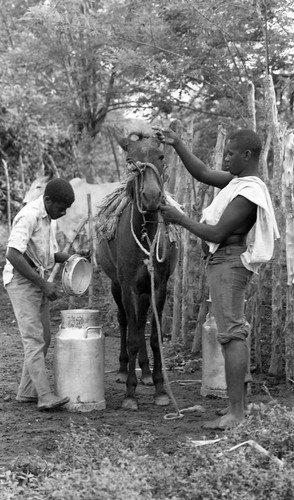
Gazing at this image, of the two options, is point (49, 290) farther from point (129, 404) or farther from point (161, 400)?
point (161, 400)

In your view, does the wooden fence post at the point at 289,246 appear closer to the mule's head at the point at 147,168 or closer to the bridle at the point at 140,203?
the bridle at the point at 140,203

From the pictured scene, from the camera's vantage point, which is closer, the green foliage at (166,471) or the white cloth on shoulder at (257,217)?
the green foliage at (166,471)

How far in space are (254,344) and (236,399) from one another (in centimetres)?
253

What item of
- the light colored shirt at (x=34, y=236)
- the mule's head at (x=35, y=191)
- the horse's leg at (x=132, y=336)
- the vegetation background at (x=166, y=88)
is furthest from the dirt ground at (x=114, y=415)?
the mule's head at (x=35, y=191)

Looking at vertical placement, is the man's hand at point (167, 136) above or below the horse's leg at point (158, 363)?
above

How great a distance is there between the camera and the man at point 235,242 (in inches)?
189

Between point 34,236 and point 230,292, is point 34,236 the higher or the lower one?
the higher one

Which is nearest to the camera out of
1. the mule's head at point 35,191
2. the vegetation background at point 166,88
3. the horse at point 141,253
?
the horse at point 141,253

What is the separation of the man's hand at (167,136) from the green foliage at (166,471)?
2.04 m

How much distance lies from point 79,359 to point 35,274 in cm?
79

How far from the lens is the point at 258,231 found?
4777 mm

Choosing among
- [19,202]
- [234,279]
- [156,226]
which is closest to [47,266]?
[156,226]

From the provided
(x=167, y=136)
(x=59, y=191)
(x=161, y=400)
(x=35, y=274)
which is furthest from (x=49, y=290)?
(x=167, y=136)

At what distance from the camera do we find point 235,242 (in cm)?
495
